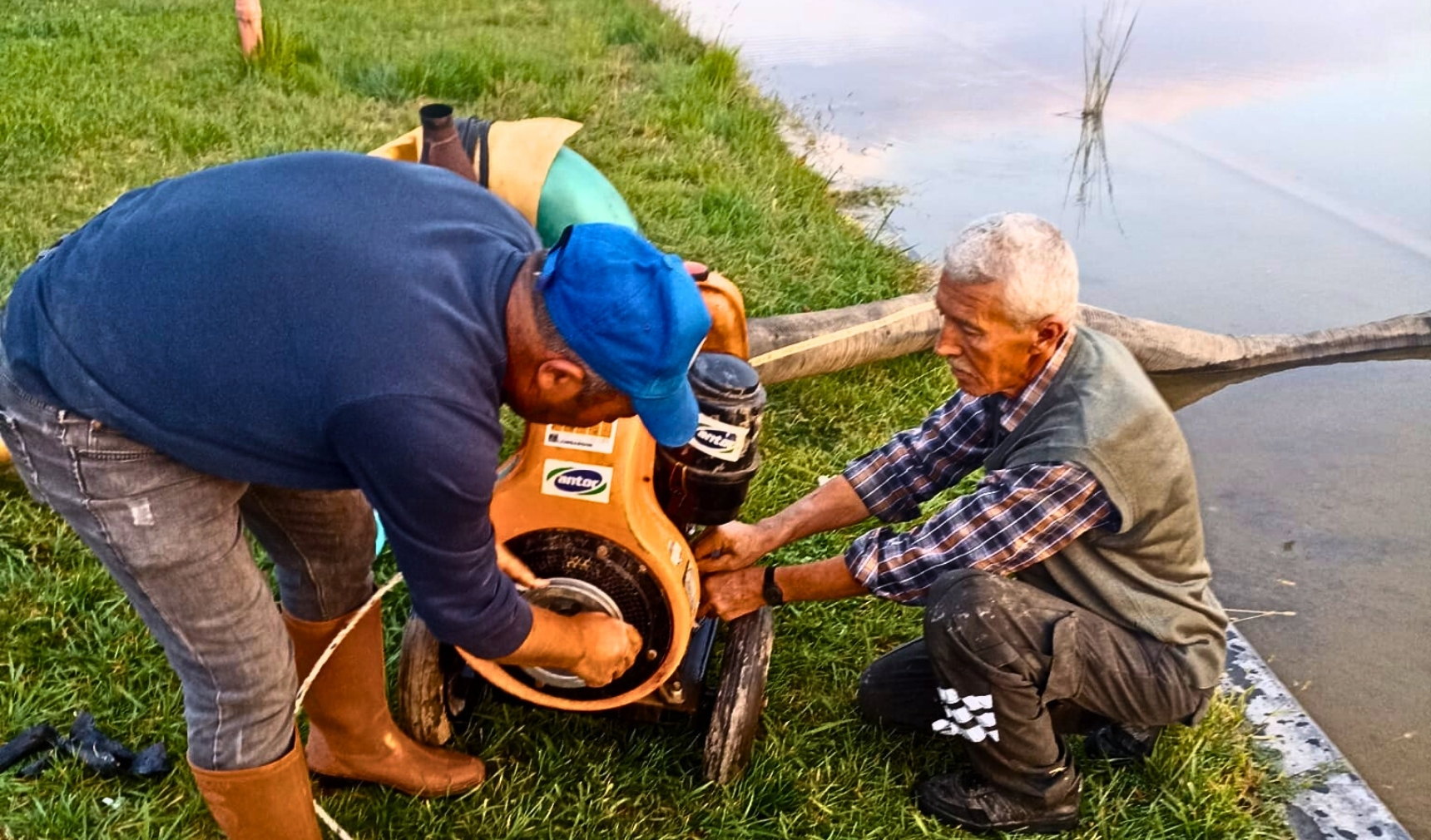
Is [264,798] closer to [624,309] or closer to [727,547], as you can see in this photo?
[727,547]

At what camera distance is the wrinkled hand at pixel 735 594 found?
2740mm

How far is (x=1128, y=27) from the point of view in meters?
9.55

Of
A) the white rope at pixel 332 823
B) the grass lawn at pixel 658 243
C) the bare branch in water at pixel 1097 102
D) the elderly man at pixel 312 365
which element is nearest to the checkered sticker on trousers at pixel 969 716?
the grass lawn at pixel 658 243

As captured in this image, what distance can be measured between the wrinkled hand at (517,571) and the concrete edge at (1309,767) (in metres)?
1.96

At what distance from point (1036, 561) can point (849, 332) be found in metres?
2.22

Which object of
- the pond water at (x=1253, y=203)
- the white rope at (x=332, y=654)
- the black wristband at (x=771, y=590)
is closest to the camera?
the white rope at (x=332, y=654)

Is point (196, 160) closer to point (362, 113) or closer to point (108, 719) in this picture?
point (362, 113)

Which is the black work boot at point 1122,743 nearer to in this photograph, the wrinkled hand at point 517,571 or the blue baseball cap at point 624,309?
the wrinkled hand at point 517,571

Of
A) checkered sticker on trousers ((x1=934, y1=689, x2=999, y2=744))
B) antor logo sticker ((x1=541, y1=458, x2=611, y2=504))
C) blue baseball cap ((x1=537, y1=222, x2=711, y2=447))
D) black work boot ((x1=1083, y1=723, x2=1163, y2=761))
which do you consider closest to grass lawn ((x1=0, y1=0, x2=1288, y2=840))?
black work boot ((x1=1083, y1=723, x2=1163, y2=761))

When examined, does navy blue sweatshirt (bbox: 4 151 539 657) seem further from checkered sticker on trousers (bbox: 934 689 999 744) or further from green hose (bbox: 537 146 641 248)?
checkered sticker on trousers (bbox: 934 689 999 744)

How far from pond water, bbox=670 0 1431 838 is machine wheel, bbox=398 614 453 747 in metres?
2.51

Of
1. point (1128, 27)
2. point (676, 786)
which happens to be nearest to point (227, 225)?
point (676, 786)

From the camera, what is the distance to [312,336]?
167cm

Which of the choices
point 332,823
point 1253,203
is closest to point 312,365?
point 332,823
